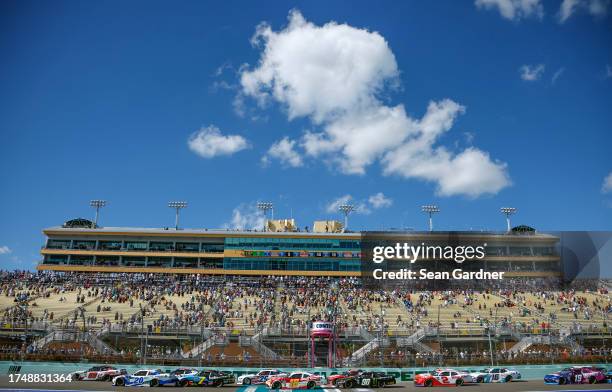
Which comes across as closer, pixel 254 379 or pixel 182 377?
pixel 182 377

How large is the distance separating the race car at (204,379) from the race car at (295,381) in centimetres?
331

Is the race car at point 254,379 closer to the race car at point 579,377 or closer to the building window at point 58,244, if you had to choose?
the race car at point 579,377

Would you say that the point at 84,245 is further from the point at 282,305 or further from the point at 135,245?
the point at 282,305

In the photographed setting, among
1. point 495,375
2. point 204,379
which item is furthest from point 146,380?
point 495,375

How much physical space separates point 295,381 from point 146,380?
10054mm

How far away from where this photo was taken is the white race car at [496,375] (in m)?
37.1

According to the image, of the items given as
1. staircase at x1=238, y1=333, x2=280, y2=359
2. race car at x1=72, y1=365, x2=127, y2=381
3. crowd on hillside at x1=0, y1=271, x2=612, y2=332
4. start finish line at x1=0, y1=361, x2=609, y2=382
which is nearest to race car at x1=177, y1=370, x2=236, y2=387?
start finish line at x1=0, y1=361, x2=609, y2=382

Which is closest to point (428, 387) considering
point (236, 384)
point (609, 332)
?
point (236, 384)

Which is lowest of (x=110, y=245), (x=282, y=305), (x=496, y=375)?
(x=496, y=375)

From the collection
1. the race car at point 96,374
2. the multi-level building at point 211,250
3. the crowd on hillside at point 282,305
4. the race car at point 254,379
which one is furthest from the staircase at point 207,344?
the multi-level building at point 211,250

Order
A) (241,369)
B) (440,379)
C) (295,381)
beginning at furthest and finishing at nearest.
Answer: (241,369)
(440,379)
(295,381)

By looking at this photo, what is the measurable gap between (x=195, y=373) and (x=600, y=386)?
1032 inches

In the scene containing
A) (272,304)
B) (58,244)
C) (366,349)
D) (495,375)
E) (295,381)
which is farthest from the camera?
(58,244)

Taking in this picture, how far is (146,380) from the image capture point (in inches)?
1352
